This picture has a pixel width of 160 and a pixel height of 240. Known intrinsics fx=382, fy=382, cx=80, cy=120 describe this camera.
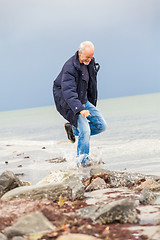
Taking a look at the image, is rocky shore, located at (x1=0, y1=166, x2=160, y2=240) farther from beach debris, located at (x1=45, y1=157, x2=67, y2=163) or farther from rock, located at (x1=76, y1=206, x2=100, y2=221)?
beach debris, located at (x1=45, y1=157, x2=67, y2=163)

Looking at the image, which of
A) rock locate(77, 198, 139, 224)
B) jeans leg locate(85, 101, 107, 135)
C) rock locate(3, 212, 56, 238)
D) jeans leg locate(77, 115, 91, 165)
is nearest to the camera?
rock locate(3, 212, 56, 238)

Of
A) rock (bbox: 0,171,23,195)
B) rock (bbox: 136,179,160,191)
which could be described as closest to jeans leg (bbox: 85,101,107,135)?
rock (bbox: 136,179,160,191)

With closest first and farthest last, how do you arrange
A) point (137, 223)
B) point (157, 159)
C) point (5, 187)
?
point (137, 223)
point (5, 187)
point (157, 159)

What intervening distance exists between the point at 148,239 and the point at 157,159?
459cm

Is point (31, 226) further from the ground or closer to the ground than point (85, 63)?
closer to the ground

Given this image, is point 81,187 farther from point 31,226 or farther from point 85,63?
point 85,63

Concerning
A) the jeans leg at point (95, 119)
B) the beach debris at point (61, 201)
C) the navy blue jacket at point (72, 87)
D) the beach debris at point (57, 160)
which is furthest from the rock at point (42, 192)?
the beach debris at point (57, 160)

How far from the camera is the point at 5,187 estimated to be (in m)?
5.22

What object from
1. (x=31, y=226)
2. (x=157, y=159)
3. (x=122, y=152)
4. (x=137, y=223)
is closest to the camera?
(x=31, y=226)

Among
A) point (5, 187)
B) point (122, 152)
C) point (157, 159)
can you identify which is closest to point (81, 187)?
point (5, 187)

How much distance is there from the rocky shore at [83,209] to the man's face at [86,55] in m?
2.13

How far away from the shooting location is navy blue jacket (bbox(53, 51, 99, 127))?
6.87 metres

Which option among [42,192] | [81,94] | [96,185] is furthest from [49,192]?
[81,94]

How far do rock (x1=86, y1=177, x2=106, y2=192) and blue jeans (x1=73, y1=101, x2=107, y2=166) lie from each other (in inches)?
71.2
